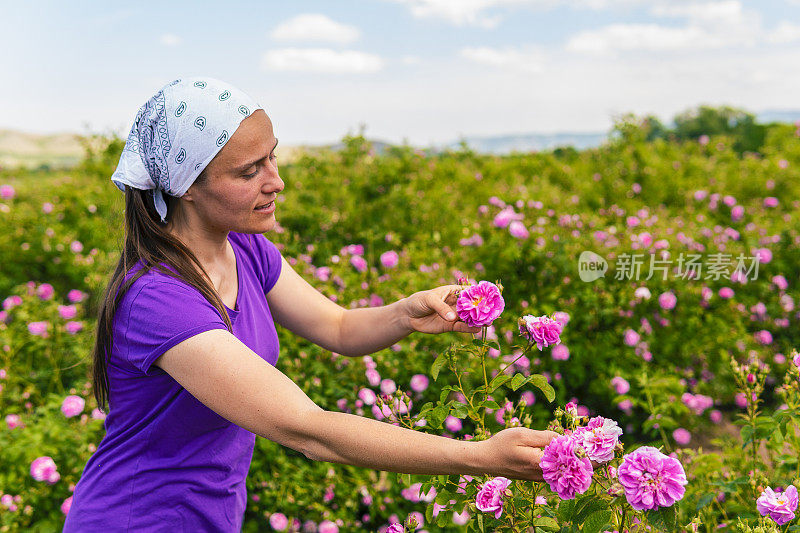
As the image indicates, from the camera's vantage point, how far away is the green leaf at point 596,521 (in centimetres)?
111

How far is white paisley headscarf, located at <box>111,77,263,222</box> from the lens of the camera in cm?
130

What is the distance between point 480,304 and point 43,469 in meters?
1.97

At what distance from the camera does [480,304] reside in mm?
1253

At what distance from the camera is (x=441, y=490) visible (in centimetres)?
131

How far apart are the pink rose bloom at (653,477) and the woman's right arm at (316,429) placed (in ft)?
0.45

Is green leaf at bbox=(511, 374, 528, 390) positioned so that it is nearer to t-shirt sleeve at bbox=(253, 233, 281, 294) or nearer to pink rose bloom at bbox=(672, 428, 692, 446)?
t-shirt sleeve at bbox=(253, 233, 281, 294)

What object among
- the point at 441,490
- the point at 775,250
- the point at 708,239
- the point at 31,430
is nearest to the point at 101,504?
the point at 441,490

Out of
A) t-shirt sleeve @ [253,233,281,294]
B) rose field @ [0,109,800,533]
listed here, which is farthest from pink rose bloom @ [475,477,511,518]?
t-shirt sleeve @ [253,233,281,294]

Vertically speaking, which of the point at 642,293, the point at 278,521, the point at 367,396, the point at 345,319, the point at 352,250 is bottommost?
the point at 278,521

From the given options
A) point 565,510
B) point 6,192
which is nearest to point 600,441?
point 565,510

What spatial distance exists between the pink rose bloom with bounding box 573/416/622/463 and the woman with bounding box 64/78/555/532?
0.31 metres

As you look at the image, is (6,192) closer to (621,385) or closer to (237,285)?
(237,285)

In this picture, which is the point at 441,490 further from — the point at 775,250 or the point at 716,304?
the point at 775,250

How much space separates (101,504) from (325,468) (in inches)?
44.4
